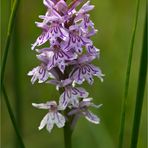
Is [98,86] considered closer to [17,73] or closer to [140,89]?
[17,73]

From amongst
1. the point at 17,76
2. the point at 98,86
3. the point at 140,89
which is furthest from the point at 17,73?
the point at 98,86

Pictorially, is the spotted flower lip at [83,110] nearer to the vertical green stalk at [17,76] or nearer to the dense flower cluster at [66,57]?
the dense flower cluster at [66,57]

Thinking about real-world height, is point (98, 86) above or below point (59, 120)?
below

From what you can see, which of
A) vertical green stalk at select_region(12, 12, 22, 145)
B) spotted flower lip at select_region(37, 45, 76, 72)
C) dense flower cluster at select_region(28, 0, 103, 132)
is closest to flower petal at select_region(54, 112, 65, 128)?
dense flower cluster at select_region(28, 0, 103, 132)

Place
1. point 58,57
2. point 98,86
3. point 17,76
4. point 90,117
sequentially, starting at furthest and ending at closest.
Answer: point 98,86
point 17,76
point 90,117
point 58,57

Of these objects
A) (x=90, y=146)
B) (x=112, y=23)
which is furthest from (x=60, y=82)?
(x=112, y=23)

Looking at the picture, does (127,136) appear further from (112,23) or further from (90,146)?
(112,23)
